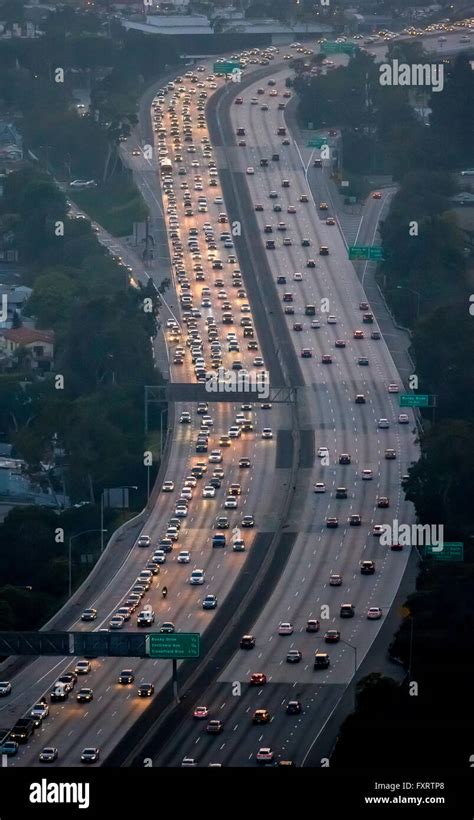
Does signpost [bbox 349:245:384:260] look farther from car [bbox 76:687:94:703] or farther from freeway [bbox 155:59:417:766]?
car [bbox 76:687:94:703]

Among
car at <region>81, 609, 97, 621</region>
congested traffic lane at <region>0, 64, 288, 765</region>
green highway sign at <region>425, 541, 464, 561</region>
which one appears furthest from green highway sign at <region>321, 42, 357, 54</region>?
car at <region>81, 609, 97, 621</region>

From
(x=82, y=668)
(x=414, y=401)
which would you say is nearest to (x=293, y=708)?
(x=82, y=668)

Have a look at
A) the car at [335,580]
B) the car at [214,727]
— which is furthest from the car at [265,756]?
the car at [335,580]

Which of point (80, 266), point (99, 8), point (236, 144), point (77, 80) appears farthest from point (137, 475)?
point (99, 8)

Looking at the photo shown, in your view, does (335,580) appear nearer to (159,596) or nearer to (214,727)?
(159,596)

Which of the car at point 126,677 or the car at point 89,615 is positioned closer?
the car at point 126,677

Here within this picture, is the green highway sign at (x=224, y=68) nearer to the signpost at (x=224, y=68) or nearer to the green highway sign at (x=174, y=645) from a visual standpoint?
the signpost at (x=224, y=68)

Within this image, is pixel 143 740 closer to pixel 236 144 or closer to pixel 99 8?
pixel 236 144
